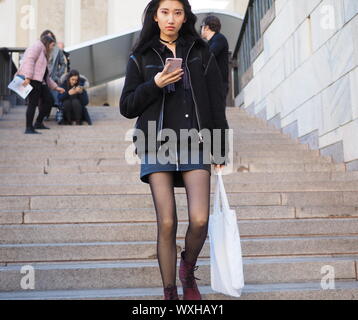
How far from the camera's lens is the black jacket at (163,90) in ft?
8.27

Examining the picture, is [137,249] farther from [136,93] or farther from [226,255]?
[136,93]

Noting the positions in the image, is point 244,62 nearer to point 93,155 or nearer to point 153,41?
point 93,155

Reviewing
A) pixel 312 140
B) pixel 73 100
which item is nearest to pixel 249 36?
pixel 73 100

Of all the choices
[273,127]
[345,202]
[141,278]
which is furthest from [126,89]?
[273,127]

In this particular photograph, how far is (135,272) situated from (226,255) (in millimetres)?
976

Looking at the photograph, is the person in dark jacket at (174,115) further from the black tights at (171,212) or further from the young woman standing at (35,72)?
the young woman standing at (35,72)

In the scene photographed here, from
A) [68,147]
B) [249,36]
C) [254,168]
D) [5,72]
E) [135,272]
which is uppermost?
[249,36]

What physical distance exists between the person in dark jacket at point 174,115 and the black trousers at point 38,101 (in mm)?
4788

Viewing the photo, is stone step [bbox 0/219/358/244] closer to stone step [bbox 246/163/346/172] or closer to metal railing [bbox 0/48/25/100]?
stone step [bbox 246/163/346/172]

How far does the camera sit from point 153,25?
107 inches

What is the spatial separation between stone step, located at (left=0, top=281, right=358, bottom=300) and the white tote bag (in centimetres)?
46

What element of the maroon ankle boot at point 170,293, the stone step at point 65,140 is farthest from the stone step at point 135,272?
the stone step at point 65,140

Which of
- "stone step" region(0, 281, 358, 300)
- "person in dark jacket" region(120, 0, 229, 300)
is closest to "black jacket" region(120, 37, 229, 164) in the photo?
"person in dark jacket" region(120, 0, 229, 300)

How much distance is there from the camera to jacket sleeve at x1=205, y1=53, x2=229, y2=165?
262cm
